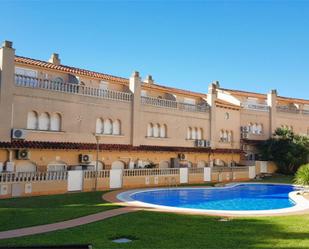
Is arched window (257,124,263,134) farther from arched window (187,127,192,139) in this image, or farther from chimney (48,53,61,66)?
chimney (48,53,61,66)

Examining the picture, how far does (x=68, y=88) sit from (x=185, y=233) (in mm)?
18093

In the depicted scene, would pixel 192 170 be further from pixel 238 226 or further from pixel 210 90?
pixel 238 226

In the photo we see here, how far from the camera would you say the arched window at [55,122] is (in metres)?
26.7

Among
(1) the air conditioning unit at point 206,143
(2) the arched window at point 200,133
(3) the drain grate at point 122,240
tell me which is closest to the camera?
(3) the drain grate at point 122,240

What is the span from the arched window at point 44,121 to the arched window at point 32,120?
0.37m

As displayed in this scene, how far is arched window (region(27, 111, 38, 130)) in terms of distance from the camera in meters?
25.3

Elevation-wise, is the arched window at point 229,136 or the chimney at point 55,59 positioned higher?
the chimney at point 55,59

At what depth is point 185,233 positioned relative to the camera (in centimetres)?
1198

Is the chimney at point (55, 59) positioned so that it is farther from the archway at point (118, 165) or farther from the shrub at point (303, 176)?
the shrub at point (303, 176)

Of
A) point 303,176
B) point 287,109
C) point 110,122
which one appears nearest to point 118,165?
point 110,122

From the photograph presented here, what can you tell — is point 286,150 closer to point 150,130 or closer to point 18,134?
point 150,130

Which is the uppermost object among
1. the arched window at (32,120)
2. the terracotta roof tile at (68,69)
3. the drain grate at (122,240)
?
the terracotta roof tile at (68,69)

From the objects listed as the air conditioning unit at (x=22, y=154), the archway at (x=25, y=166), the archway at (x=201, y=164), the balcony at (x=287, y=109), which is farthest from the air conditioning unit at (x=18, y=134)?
the balcony at (x=287, y=109)

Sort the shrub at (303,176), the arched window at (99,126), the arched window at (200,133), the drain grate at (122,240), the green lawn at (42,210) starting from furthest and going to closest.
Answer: the arched window at (200,133)
the arched window at (99,126)
the shrub at (303,176)
the green lawn at (42,210)
the drain grate at (122,240)
